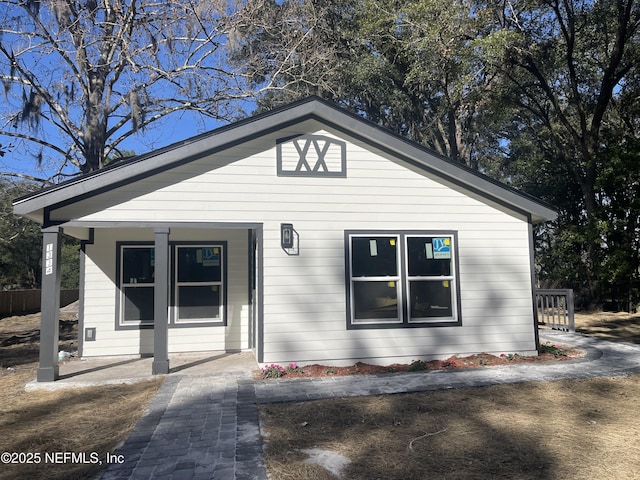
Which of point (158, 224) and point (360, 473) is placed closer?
point (360, 473)

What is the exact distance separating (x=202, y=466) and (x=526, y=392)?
4.16 metres

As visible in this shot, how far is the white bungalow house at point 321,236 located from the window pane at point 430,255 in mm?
24

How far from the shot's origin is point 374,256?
7.62 m

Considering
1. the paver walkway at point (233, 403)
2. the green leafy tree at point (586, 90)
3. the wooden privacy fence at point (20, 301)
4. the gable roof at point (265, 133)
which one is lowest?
the paver walkway at point (233, 403)

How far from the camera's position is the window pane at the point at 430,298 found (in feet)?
25.2

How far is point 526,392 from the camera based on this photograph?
19.1ft

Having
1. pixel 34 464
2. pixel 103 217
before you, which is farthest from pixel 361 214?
pixel 34 464

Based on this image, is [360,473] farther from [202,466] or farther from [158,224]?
[158,224]

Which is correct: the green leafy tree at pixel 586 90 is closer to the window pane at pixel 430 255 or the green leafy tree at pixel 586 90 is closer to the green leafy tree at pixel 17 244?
the window pane at pixel 430 255

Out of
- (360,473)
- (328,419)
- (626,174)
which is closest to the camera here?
(360,473)

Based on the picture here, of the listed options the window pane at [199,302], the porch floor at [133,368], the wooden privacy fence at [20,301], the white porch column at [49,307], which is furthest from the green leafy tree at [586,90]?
the wooden privacy fence at [20,301]

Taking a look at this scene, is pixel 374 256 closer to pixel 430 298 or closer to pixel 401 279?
pixel 401 279

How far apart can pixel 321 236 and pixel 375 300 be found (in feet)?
4.53

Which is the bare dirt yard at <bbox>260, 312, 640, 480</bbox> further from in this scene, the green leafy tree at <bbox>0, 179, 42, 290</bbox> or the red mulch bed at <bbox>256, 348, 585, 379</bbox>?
the green leafy tree at <bbox>0, 179, 42, 290</bbox>
